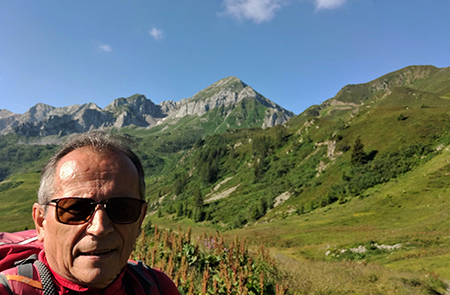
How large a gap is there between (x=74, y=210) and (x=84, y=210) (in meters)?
0.08

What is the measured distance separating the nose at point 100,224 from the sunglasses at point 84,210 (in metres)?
0.04

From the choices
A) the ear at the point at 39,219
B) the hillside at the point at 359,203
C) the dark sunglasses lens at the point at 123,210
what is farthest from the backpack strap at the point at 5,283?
the hillside at the point at 359,203

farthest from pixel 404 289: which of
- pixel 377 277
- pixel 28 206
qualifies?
pixel 28 206

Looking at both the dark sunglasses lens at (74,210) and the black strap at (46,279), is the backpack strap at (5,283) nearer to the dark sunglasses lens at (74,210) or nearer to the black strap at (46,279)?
the black strap at (46,279)

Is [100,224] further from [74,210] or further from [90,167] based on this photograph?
[90,167]

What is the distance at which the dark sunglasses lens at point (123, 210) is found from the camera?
2213mm

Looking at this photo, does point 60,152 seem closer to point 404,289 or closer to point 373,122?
point 404,289

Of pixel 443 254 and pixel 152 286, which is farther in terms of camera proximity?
pixel 443 254

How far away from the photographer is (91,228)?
2.06m

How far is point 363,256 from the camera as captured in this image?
21.0 metres

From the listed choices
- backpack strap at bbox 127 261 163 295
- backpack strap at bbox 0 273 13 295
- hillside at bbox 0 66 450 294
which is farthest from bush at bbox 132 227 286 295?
backpack strap at bbox 0 273 13 295

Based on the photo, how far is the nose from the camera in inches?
80.0

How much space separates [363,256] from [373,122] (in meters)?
73.3

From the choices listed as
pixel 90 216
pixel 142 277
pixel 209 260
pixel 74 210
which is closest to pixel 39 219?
pixel 74 210
